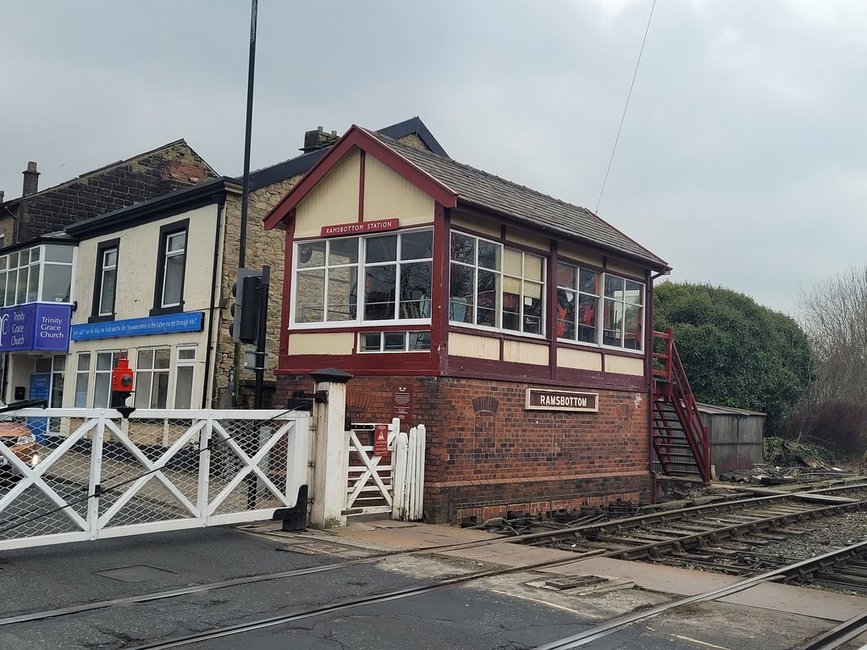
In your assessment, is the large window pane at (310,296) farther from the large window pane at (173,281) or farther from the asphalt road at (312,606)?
the large window pane at (173,281)

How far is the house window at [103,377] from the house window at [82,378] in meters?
0.55

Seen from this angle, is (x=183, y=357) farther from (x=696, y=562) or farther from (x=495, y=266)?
(x=696, y=562)

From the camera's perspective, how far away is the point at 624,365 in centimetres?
1811

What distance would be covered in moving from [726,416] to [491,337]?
14.7 meters

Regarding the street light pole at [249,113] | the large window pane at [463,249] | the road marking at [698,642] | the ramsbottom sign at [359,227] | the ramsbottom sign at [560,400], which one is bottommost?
the road marking at [698,642]

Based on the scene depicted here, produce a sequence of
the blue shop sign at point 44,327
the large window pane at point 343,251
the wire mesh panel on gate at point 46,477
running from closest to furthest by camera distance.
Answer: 1. the wire mesh panel on gate at point 46,477
2. the large window pane at point 343,251
3. the blue shop sign at point 44,327

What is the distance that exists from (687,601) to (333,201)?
9.72 meters

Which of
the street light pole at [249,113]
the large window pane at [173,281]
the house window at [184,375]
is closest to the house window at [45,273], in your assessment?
the large window pane at [173,281]

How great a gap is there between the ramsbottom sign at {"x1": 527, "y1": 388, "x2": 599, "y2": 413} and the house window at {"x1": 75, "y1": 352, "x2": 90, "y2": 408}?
14611mm

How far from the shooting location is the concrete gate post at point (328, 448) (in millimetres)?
11289

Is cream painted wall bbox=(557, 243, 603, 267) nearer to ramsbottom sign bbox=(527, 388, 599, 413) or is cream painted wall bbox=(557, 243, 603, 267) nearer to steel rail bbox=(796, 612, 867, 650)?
ramsbottom sign bbox=(527, 388, 599, 413)

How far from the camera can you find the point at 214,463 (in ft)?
38.8

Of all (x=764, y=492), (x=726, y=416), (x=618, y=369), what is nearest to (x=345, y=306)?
(x=618, y=369)

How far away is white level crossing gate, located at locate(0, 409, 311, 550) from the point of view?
8.77m
